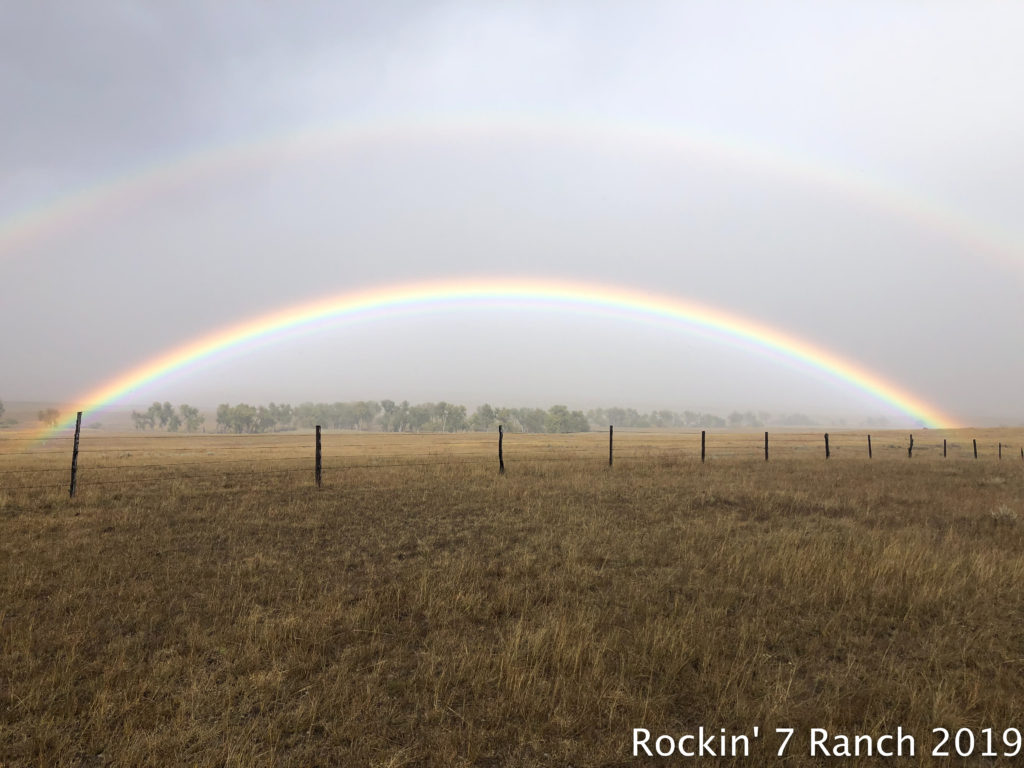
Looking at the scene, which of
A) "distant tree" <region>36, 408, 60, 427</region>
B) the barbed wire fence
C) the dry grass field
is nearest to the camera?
the dry grass field

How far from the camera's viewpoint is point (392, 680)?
464cm

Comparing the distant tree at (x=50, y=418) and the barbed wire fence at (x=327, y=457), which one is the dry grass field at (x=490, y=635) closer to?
the barbed wire fence at (x=327, y=457)

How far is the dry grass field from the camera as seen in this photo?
3916 millimetres

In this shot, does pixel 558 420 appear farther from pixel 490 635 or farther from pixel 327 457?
pixel 490 635

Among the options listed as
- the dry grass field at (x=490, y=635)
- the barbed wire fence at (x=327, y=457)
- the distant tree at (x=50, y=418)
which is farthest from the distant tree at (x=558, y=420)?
the distant tree at (x=50, y=418)

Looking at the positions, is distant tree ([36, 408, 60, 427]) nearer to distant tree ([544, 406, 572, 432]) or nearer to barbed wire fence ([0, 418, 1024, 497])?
barbed wire fence ([0, 418, 1024, 497])

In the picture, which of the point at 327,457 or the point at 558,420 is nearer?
the point at 327,457

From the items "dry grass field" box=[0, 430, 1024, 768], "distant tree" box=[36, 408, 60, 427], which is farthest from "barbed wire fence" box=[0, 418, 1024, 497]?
"distant tree" box=[36, 408, 60, 427]

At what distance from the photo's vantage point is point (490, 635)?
5.65 metres

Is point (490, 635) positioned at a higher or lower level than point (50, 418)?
higher

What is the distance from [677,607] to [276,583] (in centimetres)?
581

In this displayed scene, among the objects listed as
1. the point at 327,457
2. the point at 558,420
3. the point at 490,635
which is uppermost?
the point at 558,420

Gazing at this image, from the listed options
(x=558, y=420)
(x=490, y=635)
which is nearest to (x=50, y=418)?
(x=558, y=420)

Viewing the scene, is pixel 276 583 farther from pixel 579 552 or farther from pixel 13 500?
pixel 13 500
